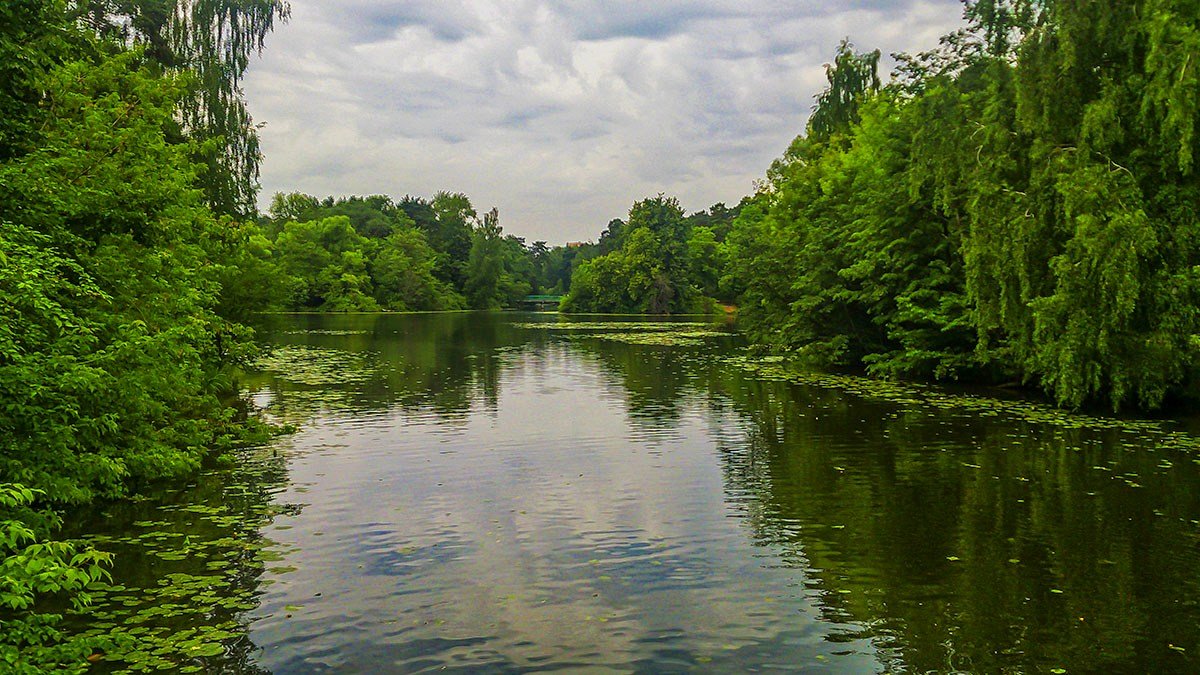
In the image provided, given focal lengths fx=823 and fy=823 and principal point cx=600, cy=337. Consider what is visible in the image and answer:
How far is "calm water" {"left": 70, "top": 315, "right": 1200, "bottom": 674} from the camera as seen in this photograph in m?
7.86

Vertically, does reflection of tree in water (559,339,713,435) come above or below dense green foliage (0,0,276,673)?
below

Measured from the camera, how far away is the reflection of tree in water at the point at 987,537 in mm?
7992

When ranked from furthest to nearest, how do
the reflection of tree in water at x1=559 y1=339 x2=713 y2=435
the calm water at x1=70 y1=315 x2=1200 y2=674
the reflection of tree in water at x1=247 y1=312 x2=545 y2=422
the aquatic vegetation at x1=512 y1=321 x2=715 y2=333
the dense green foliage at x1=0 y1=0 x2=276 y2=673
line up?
A: the aquatic vegetation at x1=512 y1=321 x2=715 y2=333 < the reflection of tree in water at x1=247 y1=312 x2=545 y2=422 < the reflection of tree in water at x1=559 y1=339 x2=713 y2=435 < the calm water at x1=70 y1=315 x2=1200 y2=674 < the dense green foliage at x1=0 y1=0 x2=276 y2=673

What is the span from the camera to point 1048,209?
2108 cm

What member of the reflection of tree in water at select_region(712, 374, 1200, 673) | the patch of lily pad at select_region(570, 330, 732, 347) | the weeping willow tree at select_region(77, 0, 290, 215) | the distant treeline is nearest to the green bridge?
the distant treeline

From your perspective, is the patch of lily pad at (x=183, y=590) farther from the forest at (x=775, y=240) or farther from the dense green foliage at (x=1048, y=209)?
the dense green foliage at (x=1048, y=209)

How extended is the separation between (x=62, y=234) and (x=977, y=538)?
12.1 m

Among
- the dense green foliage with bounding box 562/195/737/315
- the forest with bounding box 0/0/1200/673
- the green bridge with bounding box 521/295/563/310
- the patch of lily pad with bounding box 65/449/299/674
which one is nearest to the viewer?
the patch of lily pad with bounding box 65/449/299/674

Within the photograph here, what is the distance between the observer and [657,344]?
51.7 meters

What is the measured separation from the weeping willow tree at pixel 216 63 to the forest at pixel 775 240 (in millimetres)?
86

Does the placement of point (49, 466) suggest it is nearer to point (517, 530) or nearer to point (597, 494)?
point (517, 530)

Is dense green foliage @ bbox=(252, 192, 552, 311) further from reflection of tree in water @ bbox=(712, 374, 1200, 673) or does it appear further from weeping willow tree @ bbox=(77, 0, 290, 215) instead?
reflection of tree in water @ bbox=(712, 374, 1200, 673)

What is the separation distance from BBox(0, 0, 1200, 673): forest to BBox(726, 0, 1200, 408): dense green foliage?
75mm

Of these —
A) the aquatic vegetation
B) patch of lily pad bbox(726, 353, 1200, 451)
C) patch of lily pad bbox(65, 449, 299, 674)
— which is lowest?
patch of lily pad bbox(65, 449, 299, 674)
